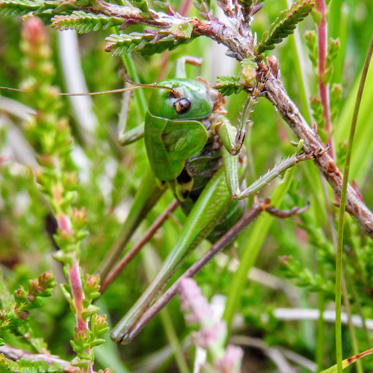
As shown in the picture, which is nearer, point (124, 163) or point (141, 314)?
point (141, 314)

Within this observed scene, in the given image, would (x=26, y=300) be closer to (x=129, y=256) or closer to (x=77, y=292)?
(x=77, y=292)

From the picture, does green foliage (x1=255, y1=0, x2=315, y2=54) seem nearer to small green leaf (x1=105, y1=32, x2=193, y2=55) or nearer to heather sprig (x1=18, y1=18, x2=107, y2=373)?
small green leaf (x1=105, y1=32, x2=193, y2=55)

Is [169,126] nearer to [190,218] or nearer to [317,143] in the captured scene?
[190,218]

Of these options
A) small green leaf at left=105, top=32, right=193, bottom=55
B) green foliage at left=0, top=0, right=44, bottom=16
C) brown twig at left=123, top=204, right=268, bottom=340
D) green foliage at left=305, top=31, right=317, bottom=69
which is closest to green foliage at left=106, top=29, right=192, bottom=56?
small green leaf at left=105, top=32, right=193, bottom=55

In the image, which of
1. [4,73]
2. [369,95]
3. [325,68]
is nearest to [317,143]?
[325,68]

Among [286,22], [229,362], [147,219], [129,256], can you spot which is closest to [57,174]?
[229,362]

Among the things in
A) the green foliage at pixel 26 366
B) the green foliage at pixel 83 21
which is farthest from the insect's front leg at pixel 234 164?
the green foliage at pixel 26 366

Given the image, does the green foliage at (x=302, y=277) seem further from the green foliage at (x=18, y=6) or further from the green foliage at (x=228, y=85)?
the green foliage at (x=18, y=6)
